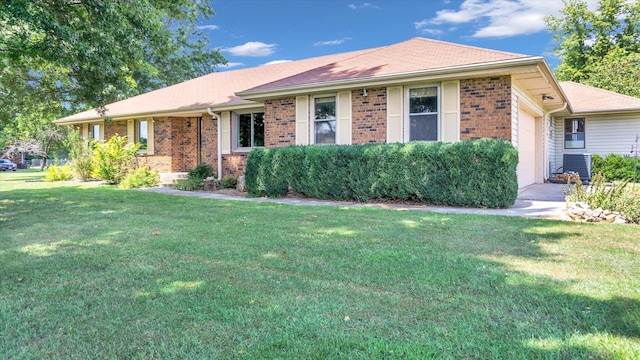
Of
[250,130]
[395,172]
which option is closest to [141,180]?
[250,130]

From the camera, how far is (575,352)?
2.14 metres

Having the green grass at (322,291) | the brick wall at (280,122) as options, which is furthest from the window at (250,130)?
the green grass at (322,291)

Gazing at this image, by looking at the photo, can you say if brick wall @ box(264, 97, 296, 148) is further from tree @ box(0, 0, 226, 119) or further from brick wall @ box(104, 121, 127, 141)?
brick wall @ box(104, 121, 127, 141)

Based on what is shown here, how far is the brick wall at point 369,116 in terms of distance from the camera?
9.94 metres

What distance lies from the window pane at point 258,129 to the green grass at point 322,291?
751cm

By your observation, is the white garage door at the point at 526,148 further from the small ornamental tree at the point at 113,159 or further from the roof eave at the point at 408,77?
the small ornamental tree at the point at 113,159

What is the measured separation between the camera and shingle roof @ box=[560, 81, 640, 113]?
1516 centimetres

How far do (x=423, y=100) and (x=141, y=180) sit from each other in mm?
9797

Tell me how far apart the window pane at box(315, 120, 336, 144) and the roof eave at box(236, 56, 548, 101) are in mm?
972

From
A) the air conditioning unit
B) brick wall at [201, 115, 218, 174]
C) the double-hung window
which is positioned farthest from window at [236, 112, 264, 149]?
the air conditioning unit

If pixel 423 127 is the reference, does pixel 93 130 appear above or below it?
above

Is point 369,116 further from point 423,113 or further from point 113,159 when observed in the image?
point 113,159

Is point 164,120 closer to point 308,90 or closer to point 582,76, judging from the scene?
point 308,90

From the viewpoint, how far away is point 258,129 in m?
13.2
